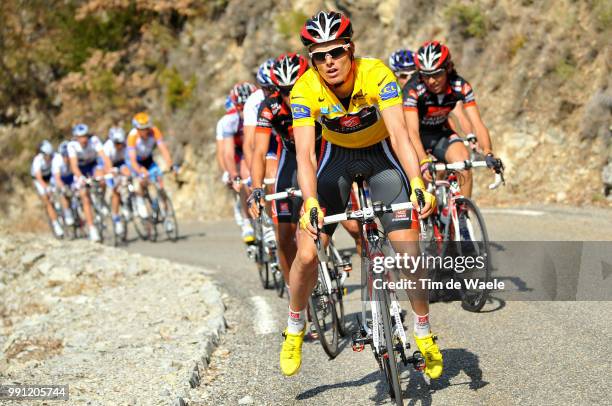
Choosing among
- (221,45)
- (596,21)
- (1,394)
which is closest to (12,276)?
(1,394)

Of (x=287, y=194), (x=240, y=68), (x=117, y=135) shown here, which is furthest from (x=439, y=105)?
(x=240, y=68)

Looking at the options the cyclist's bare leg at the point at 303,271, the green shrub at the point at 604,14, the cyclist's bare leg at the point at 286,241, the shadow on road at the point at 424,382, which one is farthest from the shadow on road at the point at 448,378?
the green shrub at the point at 604,14

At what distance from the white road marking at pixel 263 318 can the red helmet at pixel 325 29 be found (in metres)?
3.53

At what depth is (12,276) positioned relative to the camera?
1451 centimetres

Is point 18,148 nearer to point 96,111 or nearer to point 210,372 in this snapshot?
point 96,111

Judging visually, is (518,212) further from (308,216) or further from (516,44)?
(308,216)

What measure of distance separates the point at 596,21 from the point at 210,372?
1308cm

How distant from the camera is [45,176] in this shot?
21.3 m

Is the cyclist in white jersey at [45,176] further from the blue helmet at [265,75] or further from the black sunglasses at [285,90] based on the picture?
the black sunglasses at [285,90]

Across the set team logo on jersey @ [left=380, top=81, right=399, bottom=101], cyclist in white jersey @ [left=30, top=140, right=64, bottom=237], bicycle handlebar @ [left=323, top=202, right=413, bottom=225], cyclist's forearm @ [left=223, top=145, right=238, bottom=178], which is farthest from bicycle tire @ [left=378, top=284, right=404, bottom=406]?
cyclist in white jersey @ [left=30, top=140, right=64, bottom=237]

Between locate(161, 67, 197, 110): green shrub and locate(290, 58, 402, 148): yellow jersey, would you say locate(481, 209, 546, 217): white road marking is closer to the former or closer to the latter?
locate(290, 58, 402, 148): yellow jersey

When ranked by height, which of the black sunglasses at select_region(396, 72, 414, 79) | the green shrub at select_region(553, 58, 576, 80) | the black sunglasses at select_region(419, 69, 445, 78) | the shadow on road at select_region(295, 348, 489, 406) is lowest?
the shadow on road at select_region(295, 348, 489, 406)

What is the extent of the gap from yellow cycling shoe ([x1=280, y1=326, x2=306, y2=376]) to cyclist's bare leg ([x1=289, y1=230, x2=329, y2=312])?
199 millimetres

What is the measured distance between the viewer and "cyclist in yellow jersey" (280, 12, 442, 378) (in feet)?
17.9
